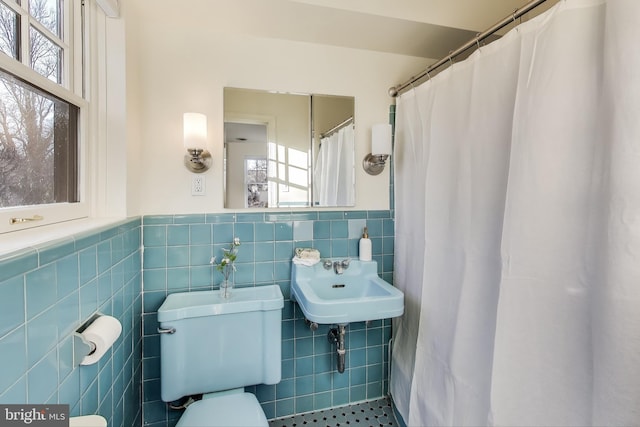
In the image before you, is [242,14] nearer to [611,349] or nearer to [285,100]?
[285,100]

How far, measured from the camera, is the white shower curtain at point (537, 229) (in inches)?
26.9

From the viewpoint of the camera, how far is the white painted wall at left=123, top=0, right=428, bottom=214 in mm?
1346

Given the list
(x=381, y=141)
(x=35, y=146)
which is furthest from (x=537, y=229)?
(x=35, y=146)

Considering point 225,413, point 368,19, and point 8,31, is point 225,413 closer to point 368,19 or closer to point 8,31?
point 8,31

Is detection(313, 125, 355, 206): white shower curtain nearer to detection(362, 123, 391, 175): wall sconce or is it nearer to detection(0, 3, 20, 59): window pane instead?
detection(362, 123, 391, 175): wall sconce

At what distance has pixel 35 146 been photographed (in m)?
0.83

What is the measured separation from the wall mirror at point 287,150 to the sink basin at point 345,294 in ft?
1.30

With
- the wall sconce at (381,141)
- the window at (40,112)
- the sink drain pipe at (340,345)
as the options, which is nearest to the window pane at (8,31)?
the window at (40,112)

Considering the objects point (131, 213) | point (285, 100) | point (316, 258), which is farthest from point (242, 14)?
point (316, 258)

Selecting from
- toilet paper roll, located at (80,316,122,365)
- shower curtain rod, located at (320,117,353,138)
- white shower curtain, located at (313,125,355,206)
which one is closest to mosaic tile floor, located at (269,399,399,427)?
toilet paper roll, located at (80,316,122,365)

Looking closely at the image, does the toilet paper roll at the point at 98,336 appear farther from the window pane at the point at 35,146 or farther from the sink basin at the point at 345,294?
the sink basin at the point at 345,294

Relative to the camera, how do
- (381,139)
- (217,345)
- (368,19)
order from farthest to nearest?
(381,139) < (368,19) < (217,345)

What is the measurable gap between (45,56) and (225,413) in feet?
4.60

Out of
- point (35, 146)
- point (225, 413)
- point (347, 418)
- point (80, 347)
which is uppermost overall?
point (35, 146)
